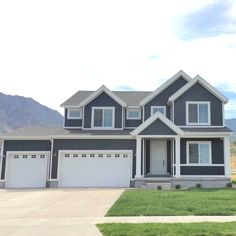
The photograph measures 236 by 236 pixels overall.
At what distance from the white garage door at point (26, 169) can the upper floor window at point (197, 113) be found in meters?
10.6

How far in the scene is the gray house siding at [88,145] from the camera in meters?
26.2

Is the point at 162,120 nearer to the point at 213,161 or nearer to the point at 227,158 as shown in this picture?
the point at 213,161

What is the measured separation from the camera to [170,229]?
31.8 feet

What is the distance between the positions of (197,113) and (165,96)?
3.09 m

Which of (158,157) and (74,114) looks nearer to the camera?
(158,157)

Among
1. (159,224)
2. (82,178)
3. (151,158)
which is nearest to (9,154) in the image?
(82,178)

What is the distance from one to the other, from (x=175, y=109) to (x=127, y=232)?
18117 millimetres

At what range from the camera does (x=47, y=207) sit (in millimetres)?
14945

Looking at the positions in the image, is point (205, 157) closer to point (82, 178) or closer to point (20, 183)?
point (82, 178)

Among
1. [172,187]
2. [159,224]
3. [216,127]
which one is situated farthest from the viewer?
[216,127]

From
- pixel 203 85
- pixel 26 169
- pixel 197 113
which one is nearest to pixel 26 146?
pixel 26 169

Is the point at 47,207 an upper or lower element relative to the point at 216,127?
lower

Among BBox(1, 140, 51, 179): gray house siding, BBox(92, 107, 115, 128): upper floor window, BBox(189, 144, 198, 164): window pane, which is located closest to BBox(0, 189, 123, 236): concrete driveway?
BBox(1, 140, 51, 179): gray house siding

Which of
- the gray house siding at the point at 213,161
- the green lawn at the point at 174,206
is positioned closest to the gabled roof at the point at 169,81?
the gray house siding at the point at 213,161
